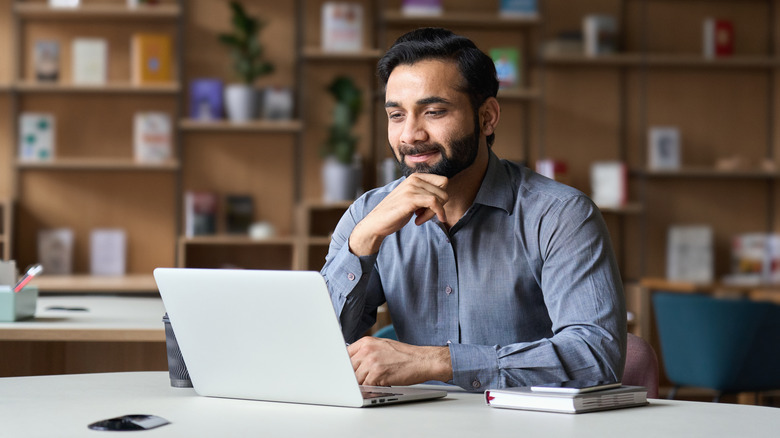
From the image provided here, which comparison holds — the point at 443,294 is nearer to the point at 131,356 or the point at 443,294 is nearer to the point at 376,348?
the point at 376,348

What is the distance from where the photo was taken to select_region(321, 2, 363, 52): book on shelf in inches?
205

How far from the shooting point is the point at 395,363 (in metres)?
1.55

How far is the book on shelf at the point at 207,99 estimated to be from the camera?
5.12m

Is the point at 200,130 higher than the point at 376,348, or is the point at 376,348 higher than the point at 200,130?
the point at 200,130

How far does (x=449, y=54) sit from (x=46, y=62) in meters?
3.73

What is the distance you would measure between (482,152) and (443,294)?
1.05 ft

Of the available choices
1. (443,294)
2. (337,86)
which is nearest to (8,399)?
(443,294)

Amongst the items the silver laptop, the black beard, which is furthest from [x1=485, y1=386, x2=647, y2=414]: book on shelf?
the black beard

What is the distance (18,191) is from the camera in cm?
523

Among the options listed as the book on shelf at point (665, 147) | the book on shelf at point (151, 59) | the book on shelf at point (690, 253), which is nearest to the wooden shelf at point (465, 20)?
the book on shelf at point (665, 147)

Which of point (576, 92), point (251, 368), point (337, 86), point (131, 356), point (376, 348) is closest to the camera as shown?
point (251, 368)

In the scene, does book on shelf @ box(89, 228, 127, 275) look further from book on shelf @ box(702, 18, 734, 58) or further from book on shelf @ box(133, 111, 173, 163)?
book on shelf @ box(702, 18, 734, 58)

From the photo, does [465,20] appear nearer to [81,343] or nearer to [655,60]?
[655,60]

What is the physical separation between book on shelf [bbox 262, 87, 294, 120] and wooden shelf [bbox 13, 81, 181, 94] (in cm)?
47
